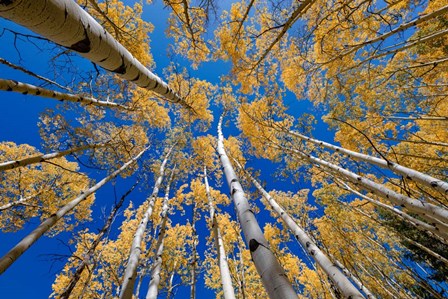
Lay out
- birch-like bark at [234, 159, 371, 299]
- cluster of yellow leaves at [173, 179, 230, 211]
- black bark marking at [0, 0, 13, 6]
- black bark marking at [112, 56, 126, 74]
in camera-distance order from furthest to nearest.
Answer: cluster of yellow leaves at [173, 179, 230, 211] → birch-like bark at [234, 159, 371, 299] → black bark marking at [112, 56, 126, 74] → black bark marking at [0, 0, 13, 6]

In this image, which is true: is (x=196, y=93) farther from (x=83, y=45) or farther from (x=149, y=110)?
(x=83, y=45)

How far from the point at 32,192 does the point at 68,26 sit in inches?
456

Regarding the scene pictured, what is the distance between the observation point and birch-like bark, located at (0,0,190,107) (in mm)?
889

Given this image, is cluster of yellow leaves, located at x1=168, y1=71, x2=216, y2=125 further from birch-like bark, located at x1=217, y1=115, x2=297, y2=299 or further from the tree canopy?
birch-like bark, located at x1=217, y1=115, x2=297, y2=299

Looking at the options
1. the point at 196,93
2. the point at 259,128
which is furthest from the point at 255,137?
the point at 196,93

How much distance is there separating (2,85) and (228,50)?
6170mm

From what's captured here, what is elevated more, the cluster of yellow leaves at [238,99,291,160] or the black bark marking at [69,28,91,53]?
the cluster of yellow leaves at [238,99,291,160]

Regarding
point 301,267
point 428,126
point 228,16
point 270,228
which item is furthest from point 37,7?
point 301,267

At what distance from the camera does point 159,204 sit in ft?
31.7

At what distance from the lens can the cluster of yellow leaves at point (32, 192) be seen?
7.72 meters

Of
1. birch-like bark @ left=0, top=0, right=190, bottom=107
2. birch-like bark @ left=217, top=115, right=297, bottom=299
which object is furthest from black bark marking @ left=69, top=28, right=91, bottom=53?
birch-like bark @ left=217, top=115, right=297, bottom=299

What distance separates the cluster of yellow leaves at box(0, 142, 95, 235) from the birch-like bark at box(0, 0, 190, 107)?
692 centimetres

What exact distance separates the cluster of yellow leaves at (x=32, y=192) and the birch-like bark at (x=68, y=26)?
6.92 m

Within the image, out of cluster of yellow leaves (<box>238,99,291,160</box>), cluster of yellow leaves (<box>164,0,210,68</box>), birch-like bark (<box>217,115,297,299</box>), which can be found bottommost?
birch-like bark (<box>217,115,297,299</box>)
